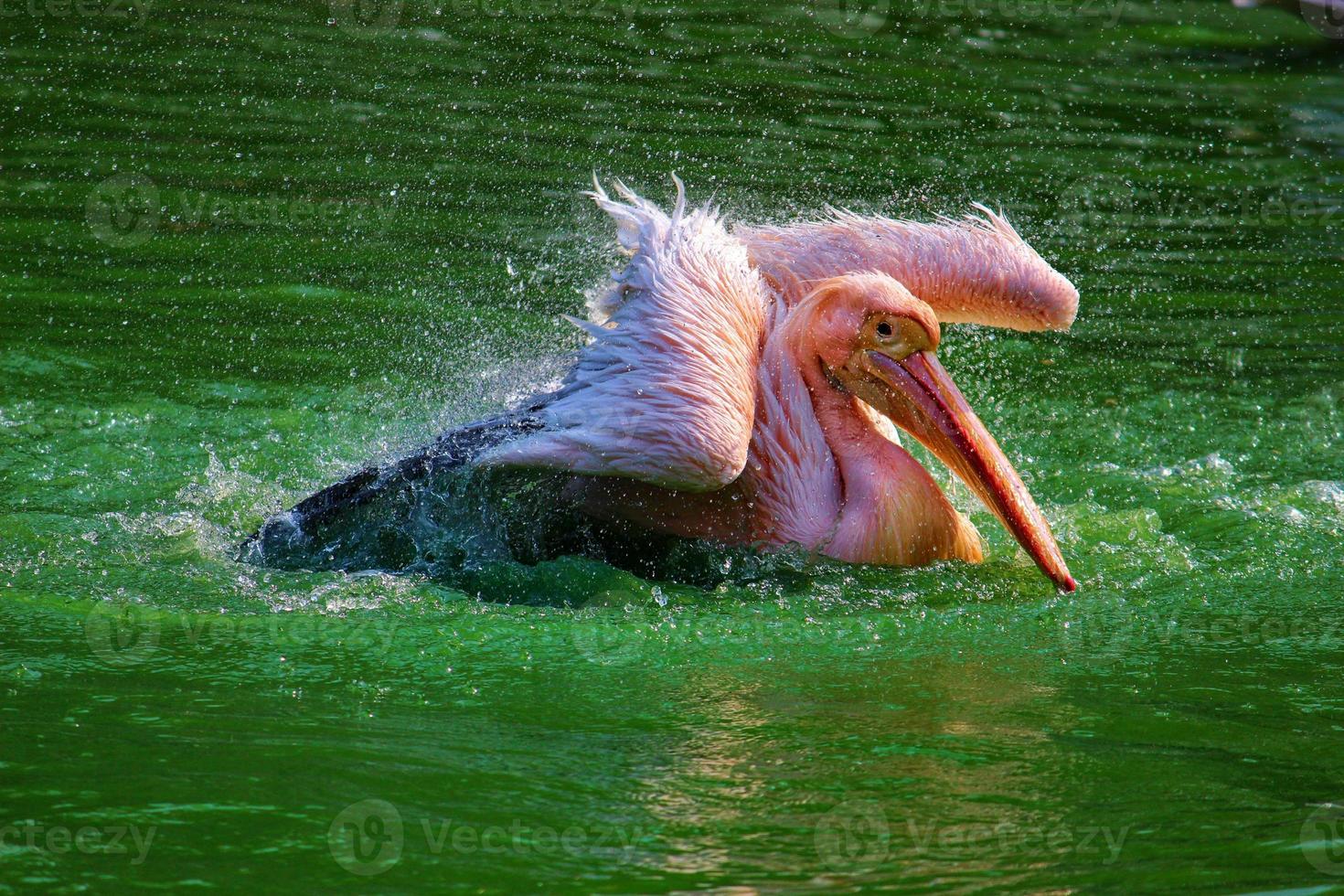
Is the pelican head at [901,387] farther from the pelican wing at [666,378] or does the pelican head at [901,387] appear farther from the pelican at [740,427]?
the pelican wing at [666,378]

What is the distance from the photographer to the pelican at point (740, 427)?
4543 millimetres

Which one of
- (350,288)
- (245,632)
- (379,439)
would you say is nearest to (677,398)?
(245,632)

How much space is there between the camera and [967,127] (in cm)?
1086

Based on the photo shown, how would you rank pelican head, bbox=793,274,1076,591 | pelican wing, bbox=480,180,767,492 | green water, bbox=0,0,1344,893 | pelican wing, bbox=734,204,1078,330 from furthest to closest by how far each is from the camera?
pelican wing, bbox=734,204,1078,330, pelican head, bbox=793,274,1076,591, pelican wing, bbox=480,180,767,492, green water, bbox=0,0,1344,893

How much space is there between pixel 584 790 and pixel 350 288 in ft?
16.8

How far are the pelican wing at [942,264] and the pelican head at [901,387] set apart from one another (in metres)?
0.38

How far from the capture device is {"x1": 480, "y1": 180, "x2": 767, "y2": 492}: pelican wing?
4477mm

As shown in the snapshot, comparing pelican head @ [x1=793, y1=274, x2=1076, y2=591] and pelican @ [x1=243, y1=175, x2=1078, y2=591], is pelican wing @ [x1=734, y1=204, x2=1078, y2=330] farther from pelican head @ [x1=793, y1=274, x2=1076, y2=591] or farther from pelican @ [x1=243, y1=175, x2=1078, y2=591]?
pelican head @ [x1=793, y1=274, x2=1076, y2=591]

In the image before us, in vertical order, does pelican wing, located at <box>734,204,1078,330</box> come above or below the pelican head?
above

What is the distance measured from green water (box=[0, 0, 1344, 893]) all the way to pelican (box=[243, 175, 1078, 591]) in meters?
0.20

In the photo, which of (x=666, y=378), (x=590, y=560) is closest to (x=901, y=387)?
(x=666, y=378)

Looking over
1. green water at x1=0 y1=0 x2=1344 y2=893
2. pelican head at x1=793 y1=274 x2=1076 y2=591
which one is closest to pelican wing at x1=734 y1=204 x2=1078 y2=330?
pelican head at x1=793 y1=274 x2=1076 y2=591

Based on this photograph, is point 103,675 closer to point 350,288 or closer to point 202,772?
point 202,772

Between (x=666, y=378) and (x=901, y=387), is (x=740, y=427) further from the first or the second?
(x=901, y=387)
